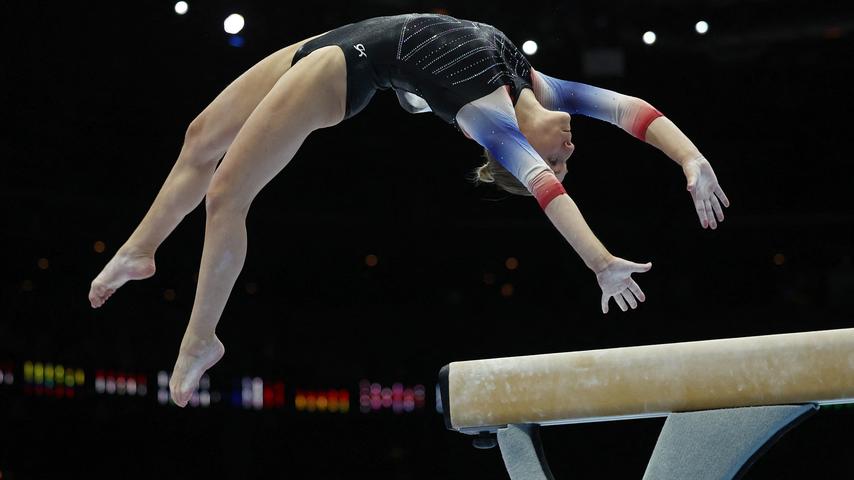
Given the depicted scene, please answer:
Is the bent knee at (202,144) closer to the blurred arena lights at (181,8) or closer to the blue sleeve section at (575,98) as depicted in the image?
the blue sleeve section at (575,98)

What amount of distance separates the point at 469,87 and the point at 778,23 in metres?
5.59

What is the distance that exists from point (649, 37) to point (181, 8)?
3.43m

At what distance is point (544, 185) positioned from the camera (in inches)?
113

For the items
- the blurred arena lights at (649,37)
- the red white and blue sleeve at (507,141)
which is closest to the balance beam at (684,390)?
the red white and blue sleeve at (507,141)

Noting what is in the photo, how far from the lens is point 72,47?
735 cm

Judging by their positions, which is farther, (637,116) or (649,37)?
(649,37)

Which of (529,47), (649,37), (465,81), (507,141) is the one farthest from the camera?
(649,37)

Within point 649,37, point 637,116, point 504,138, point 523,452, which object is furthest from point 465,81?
point 649,37

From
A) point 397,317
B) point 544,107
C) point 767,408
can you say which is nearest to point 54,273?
point 397,317

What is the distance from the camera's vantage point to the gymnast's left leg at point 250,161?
3199 millimetres

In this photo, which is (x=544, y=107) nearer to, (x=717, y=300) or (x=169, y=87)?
(x=169, y=87)

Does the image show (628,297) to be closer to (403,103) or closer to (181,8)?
(403,103)

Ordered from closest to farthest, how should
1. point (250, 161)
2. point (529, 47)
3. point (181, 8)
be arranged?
point (250, 161)
point (181, 8)
point (529, 47)

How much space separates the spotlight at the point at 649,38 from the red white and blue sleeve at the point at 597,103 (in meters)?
4.62
